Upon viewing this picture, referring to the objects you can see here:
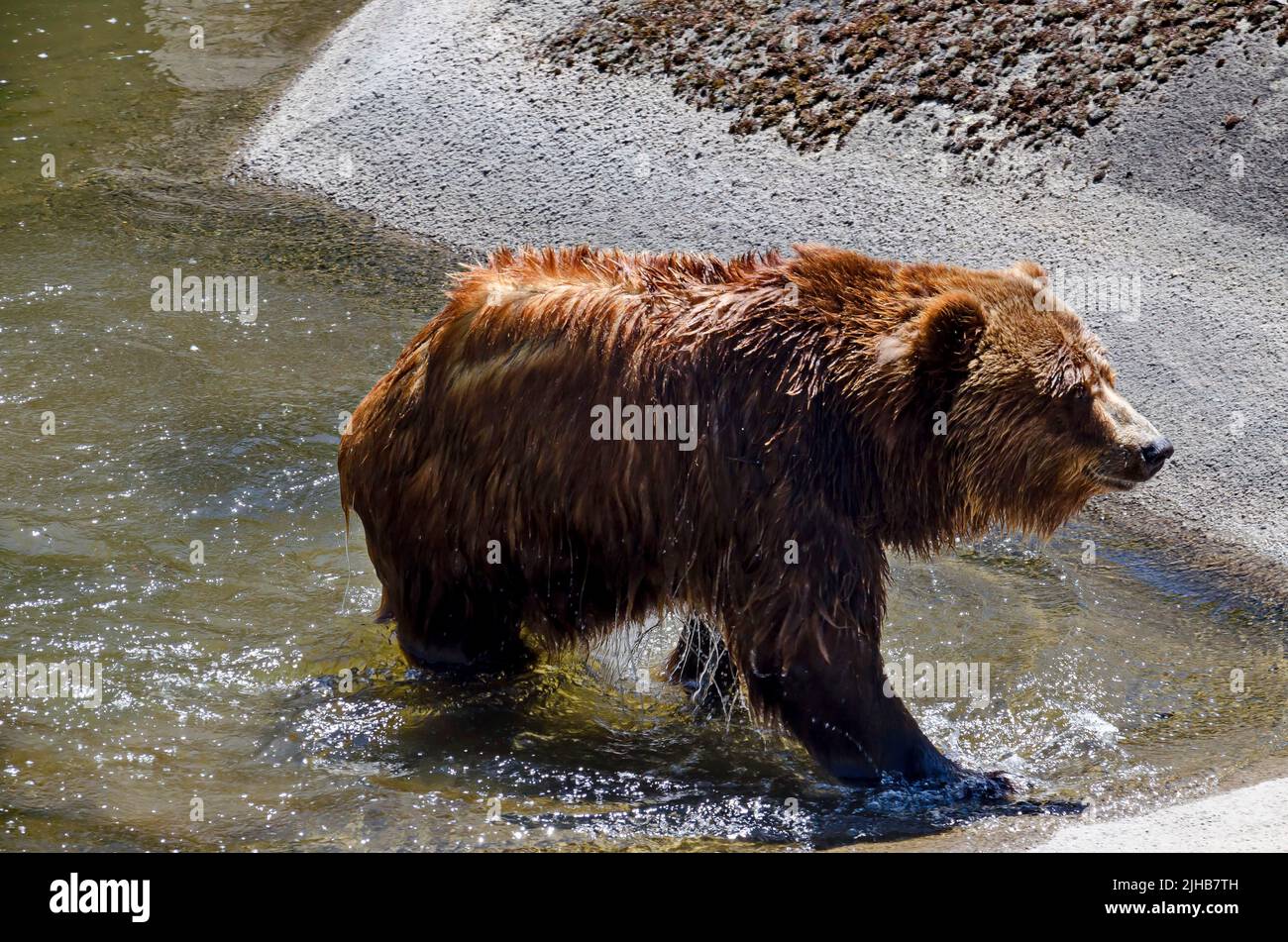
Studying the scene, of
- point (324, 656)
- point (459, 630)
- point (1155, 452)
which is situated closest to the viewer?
point (1155, 452)

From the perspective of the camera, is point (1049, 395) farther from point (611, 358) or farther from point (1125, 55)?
point (1125, 55)

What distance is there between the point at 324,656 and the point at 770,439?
2657 mm

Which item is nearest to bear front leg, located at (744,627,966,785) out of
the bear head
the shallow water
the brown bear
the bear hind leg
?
the brown bear

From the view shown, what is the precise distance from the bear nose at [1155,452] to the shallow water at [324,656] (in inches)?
57.0

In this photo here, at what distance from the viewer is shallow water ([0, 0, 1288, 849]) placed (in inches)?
212

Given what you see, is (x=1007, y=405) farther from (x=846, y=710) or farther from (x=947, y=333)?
(x=846, y=710)

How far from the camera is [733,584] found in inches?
212

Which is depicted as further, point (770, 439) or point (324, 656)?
point (324, 656)

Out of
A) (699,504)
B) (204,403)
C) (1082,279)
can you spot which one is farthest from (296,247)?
(699,504)

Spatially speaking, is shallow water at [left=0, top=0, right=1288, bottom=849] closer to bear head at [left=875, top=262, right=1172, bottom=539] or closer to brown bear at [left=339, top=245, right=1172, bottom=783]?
brown bear at [left=339, top=245, right=1172, bottom=783]

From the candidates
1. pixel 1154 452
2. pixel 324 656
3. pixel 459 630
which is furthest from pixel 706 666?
pixel 1154 452

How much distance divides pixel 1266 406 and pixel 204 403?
6748mm

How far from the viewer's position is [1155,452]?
5133mm

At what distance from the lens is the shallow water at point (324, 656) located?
5391 millimetres
